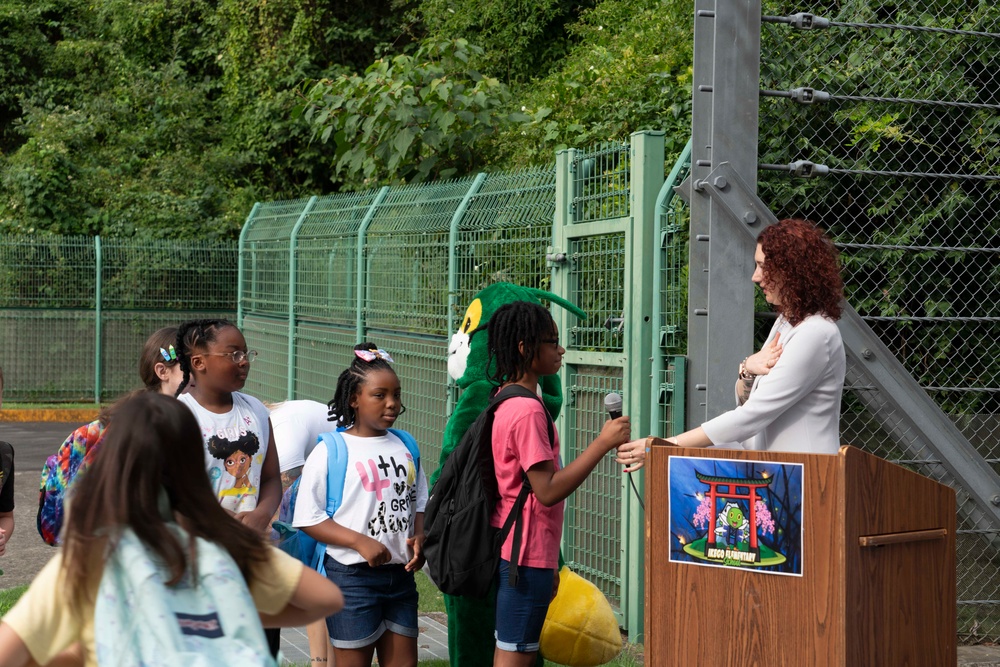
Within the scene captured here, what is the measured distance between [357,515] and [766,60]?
8.95ft

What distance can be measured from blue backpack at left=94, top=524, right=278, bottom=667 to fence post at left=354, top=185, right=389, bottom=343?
7.72m

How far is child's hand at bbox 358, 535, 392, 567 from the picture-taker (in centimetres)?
426

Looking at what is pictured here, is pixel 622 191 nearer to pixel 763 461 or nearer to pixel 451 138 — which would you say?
pixel 763 461

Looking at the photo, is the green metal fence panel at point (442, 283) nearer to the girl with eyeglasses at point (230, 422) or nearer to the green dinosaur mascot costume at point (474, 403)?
the green dinosaur mascot costume at point (474, 403)

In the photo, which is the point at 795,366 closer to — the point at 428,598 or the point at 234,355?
the point at 234,355

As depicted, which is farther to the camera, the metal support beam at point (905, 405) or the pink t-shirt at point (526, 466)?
the metal support beam at point (905, 405)

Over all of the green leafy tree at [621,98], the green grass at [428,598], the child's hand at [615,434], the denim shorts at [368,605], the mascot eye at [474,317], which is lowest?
the green grass at [428,598]

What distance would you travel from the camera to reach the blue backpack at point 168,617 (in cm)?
213

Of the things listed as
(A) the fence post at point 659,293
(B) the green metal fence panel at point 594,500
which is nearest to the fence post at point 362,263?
(B) the green metal fence panel at point 594,500

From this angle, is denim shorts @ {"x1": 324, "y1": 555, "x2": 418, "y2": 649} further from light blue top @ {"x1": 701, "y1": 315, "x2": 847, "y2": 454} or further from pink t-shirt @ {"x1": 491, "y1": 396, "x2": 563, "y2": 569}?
light blue top @ {"x1": 701, "y1": 315, "x2": 847, "y2": 454}

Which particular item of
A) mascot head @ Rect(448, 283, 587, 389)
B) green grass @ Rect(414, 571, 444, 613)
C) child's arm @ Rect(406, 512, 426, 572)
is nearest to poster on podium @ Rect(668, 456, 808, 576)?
child's arm @ Rect(406, 512, 426, 572)

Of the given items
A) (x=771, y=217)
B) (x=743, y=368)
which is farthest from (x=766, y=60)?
(x=743, y=368)

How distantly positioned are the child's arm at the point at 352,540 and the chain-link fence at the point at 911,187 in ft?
7.59

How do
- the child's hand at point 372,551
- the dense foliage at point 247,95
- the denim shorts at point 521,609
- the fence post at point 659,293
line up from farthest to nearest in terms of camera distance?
the dense foliage at point 247,95, the fence post at point 659,293, the child's hand at point 372,551, the denim shorts at point 521,609
